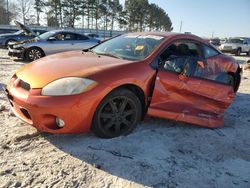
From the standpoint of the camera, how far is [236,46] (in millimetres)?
25672

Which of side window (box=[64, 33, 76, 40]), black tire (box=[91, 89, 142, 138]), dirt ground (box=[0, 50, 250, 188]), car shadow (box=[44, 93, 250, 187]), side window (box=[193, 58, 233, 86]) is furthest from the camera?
side window (box=[64, 33, 76, 40])

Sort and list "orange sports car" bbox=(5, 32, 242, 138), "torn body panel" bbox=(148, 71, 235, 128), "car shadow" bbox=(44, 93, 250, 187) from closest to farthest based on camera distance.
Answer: "car shadow" bbox=(44, 93, 250, 187) < "orange sports car" bbox=(5, 32, 242, 138) < "torn body panel" bbox=(148, 71, 235, 128)

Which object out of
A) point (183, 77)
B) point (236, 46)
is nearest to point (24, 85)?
point (183, 77)

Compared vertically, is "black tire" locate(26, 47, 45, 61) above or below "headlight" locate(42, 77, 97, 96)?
below

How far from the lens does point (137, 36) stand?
5141mm

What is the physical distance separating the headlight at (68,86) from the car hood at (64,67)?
75 millimetres

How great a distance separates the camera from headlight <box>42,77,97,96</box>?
3.60 m

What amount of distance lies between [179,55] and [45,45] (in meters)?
9.11

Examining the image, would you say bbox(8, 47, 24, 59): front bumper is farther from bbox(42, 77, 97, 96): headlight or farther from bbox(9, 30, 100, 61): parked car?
bbox(42, 77, 97, 96): headlight

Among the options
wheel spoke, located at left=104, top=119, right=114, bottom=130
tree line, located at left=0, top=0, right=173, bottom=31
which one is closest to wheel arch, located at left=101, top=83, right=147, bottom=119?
wheel spoke, located at left=104, top=119, right=114, bottom=130

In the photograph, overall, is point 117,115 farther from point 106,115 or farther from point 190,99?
point 190,99

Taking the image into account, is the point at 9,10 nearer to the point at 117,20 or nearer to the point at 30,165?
the point at 117,20

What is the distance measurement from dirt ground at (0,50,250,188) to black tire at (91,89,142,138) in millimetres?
124

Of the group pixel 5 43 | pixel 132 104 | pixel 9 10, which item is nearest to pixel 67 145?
pixel 132 104
